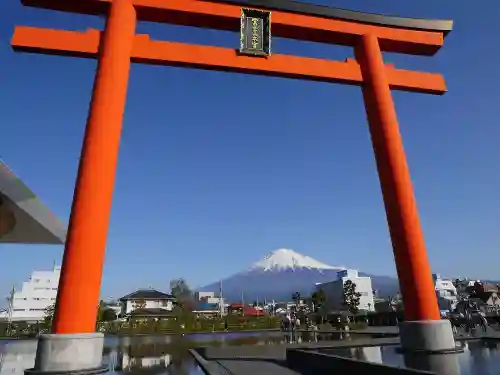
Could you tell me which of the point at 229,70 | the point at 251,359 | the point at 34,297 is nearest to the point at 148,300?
the point at 34,297

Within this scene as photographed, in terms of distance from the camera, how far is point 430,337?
266 inches

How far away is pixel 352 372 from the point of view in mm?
4891

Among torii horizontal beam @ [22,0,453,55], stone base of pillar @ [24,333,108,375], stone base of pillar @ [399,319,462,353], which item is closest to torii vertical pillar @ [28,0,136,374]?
stone base of pillar @ [24,333,108,375]

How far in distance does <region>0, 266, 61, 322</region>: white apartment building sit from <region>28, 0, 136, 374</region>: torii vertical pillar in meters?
53.9

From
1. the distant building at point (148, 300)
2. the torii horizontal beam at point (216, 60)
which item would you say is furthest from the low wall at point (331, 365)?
the distant building at point (148, 300)

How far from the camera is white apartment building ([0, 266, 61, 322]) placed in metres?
51.6

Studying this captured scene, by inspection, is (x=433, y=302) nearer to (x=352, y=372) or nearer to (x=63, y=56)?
(x=352, y=372)

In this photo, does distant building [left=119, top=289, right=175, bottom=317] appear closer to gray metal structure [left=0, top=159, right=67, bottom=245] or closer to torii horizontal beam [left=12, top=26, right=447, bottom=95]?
torii horizontal beam [left=12, top=26, right=447, bottom=95]

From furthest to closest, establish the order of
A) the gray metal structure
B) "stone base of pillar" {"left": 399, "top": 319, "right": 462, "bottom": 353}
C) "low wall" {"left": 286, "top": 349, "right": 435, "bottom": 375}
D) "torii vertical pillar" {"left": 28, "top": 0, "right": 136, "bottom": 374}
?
"stone base of pillar" {"left": 399, "top": 319, "right": 462, "bottom": 353} → "torii vertical pillar" {"left": 28, "top": 0, "right": 136, "bottom": 374} → "low wall" {"left": 286, "top": 349, "right": 435, "bottom": 375} → the gray metal structure

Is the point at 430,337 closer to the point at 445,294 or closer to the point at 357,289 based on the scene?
the point at 445,294

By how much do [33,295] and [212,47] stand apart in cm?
5723

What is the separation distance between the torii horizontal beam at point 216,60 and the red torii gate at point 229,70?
0.02 m

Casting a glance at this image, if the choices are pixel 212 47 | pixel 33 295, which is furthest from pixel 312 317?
pixel 33 295

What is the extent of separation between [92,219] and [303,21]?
21.9 ft
